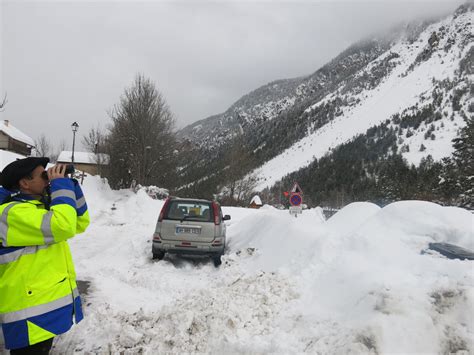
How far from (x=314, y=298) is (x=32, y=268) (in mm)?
3634

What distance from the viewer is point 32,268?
239cm

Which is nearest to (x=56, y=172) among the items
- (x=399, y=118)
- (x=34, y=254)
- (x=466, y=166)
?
(x=34, y=254)

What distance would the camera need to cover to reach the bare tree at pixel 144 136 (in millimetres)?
26797

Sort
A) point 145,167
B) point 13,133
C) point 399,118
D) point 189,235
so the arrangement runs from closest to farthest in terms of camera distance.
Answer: point 189,235, point 145,167, point 13,133, point 399,118

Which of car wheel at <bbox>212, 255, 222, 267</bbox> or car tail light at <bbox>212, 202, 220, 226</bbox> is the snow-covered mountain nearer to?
car tail light at <bbox>212, 202, 220, 226</bbox>

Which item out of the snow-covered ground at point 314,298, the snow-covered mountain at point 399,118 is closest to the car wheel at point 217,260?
the snow-covered ground at point 314,298

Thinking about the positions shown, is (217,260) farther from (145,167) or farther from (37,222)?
(145,167)

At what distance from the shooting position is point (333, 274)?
17.3 feet

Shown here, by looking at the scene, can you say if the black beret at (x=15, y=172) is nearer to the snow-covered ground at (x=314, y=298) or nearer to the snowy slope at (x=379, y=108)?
the snow-covered ground at (x=314, y=298)

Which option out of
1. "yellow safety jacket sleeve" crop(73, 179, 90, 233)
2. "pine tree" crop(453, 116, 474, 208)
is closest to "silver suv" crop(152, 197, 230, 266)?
"yellow safety jacket sleeve" crop(73, 179, 90, 233)

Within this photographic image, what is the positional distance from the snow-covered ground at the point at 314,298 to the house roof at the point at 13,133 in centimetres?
5950

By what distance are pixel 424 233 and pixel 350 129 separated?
161973 mm

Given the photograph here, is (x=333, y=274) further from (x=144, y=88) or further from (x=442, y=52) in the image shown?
(x=442, y=52)

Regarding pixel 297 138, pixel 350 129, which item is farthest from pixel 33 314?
pixel 297 138
